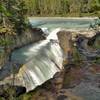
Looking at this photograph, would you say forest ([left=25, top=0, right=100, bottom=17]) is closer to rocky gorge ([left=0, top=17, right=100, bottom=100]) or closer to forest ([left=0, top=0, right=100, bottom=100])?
forest ([left=0, top=0, right=100, bottom=100])

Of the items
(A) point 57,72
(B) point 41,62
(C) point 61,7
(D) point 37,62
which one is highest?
(D) point 37,62

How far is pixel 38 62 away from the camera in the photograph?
19672 millimetres

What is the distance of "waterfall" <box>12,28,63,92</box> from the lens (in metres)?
16.8

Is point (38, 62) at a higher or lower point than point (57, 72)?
higher

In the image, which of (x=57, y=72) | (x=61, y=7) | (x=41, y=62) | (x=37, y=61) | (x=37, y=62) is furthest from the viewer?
(x=61, y=7)

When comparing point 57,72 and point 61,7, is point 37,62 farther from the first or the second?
point 61,7

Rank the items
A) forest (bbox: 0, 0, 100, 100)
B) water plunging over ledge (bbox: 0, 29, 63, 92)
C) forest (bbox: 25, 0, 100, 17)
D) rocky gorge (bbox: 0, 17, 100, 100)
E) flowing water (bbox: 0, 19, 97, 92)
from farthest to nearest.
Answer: forest (bbox: 25, 0, 100, 17) → flowing water (bbox: 0, 19, 97, 92) → water plunging over ledge (bbox: 0, 29, 63, 92) → rocky gorge (bbox: 0, 17, 100, 100) → forest (bbox: 0, 0, 100, 100)

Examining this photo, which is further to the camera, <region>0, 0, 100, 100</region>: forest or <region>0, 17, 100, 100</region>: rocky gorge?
<region>0, 17, 100, 100</region>: rocky gorge

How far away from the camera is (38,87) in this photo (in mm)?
17000

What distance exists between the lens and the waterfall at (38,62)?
16.8 meters

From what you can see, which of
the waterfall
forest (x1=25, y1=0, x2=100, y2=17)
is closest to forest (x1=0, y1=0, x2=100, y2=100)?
the waterfall

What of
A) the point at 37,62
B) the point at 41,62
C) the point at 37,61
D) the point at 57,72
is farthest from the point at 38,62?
the point at 57,72

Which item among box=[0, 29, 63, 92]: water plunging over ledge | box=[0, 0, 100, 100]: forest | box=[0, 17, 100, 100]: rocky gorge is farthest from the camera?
box=[0, 29, 63, 92]: water plunging over ledge

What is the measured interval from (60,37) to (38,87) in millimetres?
11553
